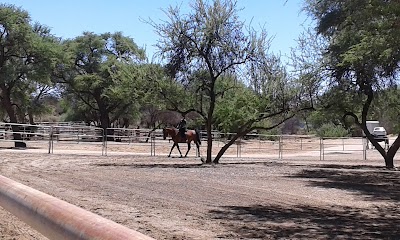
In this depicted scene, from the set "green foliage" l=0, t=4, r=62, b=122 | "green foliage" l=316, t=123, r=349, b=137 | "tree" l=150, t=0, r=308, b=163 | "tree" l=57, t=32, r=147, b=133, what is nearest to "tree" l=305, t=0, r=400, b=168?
"tree" l=150, t=0, r=308, b=163

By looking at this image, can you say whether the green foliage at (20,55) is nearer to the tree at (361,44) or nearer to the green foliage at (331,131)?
the tree at (361,44)

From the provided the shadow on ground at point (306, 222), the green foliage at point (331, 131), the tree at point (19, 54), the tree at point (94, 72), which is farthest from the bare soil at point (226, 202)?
the green foliage at point (331, 131)

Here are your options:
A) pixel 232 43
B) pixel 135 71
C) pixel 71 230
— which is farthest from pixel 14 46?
pixel 71 230

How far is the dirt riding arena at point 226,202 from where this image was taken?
953 centimetres

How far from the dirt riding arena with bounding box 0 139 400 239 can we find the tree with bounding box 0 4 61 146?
22490 millimetres

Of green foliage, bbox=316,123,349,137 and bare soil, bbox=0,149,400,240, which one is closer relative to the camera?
bare soil, bbox=0,149,400,240

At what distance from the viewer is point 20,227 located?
9.58 meters

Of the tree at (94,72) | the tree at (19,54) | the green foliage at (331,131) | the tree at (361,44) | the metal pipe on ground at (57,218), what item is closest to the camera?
the metal pipe on ground at (57,218)

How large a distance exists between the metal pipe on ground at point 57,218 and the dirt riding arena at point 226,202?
295 centimetres

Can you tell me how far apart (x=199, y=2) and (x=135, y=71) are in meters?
4.52

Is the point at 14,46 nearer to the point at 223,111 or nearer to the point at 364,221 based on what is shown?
the point at 223,111

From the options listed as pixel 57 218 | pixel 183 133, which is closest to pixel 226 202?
pixel 57 218

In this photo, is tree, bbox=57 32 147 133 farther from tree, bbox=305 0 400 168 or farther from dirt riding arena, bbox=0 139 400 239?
dirt riding arena, bbox=0 139 400 239

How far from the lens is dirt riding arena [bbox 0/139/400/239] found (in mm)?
9531
